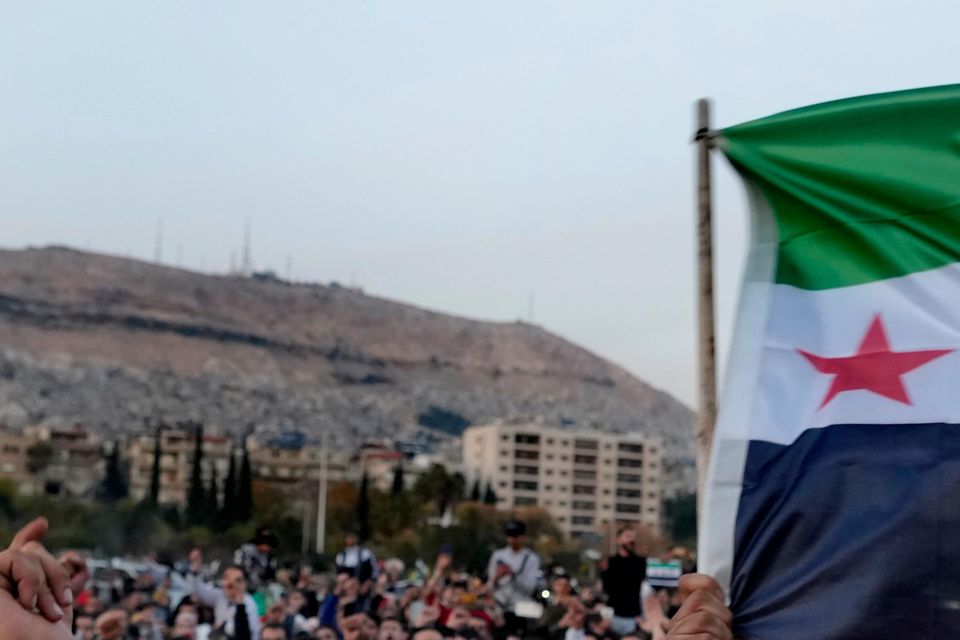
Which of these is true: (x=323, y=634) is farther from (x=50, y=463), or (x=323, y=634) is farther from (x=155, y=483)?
(x=50, y=463)

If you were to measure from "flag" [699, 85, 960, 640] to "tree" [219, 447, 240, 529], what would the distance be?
294 feet

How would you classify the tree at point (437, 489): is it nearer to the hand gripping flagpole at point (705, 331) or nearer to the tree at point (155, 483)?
the tree at point (155, 483)

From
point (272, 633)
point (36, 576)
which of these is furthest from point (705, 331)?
point (272, 633)

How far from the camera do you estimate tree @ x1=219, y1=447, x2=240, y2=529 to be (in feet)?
310

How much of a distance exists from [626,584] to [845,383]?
546 cm

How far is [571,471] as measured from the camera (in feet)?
427

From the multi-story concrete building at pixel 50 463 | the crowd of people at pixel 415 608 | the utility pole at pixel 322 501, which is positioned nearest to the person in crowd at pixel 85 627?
the crowd of people at pixel 415 608

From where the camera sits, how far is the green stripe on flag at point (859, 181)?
12.7 feet

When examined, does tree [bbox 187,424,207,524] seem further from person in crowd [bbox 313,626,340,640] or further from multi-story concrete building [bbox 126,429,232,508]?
person in crowd [bbox 313,626,340,640]

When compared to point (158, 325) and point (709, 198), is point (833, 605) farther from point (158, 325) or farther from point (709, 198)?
point (158, 325)

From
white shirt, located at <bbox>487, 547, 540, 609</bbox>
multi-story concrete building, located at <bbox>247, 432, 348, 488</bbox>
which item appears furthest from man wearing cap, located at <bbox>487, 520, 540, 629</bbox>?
multi-story concrete building, located at <bbox>247, 432, 348, 488</bbox>

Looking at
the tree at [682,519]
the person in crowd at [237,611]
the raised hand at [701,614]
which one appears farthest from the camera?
the tree at [682,519]

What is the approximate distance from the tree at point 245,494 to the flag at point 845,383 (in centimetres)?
9275

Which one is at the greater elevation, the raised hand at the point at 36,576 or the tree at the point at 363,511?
the tree at the point at 363,511
